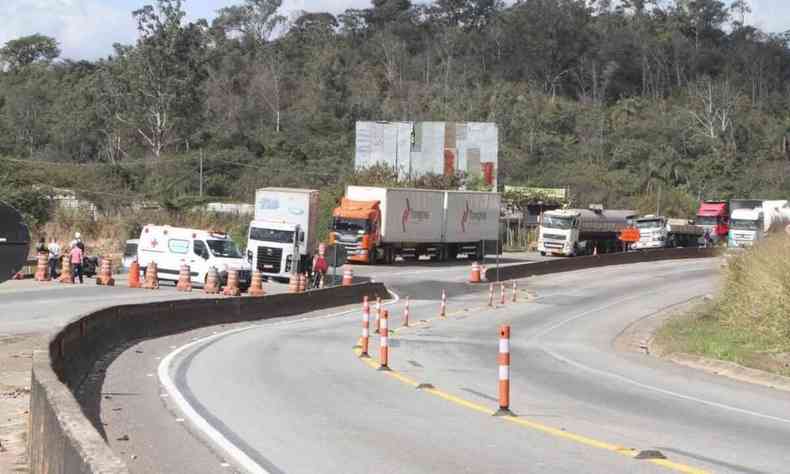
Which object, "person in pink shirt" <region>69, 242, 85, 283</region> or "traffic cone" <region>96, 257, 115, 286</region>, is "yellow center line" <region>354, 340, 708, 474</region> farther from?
"person in pink shirt" <region>69, 242, 85, 283</region>

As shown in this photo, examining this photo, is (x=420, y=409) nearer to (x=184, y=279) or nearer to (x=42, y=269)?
(x=184, y=279)

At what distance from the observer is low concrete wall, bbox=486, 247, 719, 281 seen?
5291 centimetres

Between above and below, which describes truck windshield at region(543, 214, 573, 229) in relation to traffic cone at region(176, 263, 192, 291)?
above

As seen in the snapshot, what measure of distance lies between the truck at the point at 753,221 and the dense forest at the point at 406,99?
1095 inches

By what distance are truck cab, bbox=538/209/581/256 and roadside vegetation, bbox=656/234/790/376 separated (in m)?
36.6

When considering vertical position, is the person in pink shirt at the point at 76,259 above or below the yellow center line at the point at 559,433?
above

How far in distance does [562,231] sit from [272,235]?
27.3 m

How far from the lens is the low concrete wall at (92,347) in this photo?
6.50 metres

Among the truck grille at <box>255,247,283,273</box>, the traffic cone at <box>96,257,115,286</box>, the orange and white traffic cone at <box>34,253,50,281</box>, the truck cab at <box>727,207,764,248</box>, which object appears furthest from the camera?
the truck cab at <box>727,207,764,248</box>

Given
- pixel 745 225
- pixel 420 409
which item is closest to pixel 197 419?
pixel 420 409

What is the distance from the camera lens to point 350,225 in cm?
5684

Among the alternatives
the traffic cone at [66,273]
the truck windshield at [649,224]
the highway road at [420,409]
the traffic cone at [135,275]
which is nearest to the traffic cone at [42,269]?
the traffic cone at [66,273]

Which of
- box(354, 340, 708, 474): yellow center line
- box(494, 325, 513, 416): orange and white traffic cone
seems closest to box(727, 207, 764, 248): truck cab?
box(354, 340, 708, 474): yellow center line

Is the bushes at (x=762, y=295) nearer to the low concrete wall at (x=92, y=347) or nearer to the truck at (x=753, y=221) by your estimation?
the low concrete wall at (x=92, y=347)
